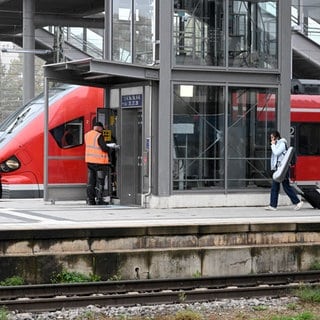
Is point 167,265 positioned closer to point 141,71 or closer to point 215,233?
point 215,233

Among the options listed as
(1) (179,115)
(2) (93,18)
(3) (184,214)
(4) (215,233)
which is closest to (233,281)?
(4) (215,233)

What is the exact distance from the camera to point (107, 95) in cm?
1825

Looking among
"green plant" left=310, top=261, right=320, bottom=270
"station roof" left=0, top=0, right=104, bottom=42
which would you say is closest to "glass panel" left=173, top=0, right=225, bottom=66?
"green plant" left=310, top=261, right=320, bottom=270

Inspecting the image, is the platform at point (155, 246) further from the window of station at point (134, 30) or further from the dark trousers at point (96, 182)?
the window of station at point (134, 30)

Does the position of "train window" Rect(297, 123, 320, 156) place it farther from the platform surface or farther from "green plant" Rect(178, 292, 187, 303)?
"green plant" Rect(178, 292, 187, 303)

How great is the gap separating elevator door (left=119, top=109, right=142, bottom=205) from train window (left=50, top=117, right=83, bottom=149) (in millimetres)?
1823

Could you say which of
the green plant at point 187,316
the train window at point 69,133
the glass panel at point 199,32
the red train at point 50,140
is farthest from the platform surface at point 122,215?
the glass panel at point 199,32

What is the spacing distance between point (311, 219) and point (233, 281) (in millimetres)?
2922

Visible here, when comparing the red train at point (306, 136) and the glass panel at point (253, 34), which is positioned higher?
the glass panel at point (253, 34)

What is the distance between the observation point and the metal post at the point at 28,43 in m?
34.8

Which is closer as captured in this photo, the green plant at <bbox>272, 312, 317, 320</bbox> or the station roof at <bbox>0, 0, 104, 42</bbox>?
the green plant at <bbox>272, 312, 317, 320</bbox>

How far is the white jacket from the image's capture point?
1678cm

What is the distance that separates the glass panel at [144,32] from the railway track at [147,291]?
6.66 m

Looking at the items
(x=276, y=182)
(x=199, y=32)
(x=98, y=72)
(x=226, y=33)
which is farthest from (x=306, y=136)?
(x=98, y=72)
